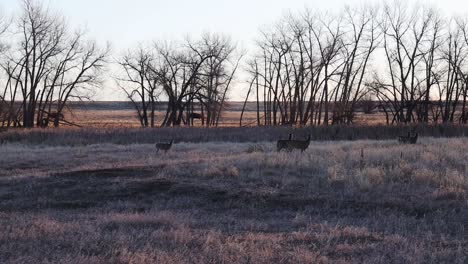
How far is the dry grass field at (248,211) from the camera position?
7133 mm

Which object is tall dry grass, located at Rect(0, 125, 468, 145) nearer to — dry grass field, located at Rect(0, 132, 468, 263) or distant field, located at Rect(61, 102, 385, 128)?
distant field, located at Rect(61, 102, 385, 128)

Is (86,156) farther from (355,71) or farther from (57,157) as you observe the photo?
(355,71)

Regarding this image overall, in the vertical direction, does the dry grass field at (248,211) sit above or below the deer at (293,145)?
below

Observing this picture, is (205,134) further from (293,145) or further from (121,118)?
(121,118)

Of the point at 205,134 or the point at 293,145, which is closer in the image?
the point at 293,145

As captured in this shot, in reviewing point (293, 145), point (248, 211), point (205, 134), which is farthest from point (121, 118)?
point (248, 211)

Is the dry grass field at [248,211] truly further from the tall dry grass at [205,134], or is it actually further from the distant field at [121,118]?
the distant field at [121,118]

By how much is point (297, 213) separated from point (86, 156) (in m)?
14.8

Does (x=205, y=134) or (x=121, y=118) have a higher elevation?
(x=205, y=134)

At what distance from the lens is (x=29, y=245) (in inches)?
288

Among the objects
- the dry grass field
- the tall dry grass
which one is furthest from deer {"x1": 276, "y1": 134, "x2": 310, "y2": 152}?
the tall dry grass

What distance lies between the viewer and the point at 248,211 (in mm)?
11047

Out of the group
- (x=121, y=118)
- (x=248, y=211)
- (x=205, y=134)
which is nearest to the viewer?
(x=248, y=211)

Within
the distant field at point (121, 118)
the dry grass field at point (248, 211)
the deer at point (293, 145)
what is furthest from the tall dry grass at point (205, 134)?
the dry grass field at point (248, 211)
